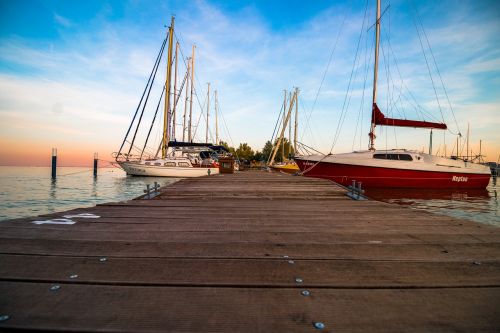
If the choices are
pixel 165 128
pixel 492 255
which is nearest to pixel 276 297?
pixel 492 255

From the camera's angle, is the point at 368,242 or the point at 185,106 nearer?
the point at 368,242

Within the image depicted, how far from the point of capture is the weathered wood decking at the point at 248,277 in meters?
1.72

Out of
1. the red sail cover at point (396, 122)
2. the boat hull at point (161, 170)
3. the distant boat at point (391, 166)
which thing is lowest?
the boat hull at point (161, 170)

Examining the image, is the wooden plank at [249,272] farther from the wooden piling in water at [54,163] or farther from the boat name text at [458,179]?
the wooden piling in water at [54,163]

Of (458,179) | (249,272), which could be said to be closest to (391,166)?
(458,179)

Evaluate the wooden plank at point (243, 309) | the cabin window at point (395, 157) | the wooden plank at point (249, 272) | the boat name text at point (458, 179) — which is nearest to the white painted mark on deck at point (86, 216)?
the wooden plank at point (249, 272)

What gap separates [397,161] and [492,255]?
64.1 feet

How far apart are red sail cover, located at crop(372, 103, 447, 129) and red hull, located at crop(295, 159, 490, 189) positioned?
3.60 m

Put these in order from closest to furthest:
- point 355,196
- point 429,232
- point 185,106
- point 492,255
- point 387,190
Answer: point 492,255
point 429,232
point 355,196
point 387,190
point 185,106

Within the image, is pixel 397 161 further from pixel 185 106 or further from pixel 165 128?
pixel 185 106

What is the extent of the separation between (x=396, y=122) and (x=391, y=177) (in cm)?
435

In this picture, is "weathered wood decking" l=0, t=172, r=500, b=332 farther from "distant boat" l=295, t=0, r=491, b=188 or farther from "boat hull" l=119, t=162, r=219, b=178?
"boat hull" l=119, t=162, r=219, b=178

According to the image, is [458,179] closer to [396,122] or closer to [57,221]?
[396,122]

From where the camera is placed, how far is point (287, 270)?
257cm
